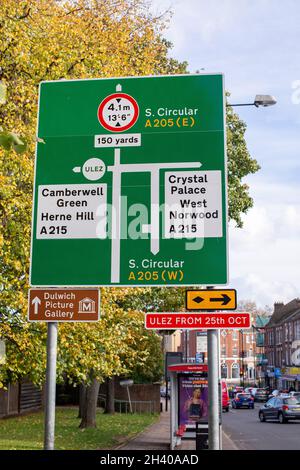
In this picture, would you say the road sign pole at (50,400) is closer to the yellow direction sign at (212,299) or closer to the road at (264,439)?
the yellow direction sign at (212,299)

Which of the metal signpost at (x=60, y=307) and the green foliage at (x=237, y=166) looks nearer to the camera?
the metal signpost at (x=60, y=307)

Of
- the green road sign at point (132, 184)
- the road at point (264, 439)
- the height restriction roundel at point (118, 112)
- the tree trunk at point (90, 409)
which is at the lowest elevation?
the road at point (264, 439)

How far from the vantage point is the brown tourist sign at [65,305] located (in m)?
6.91

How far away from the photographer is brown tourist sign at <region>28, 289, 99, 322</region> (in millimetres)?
6910

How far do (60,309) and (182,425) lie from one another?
14385 mm

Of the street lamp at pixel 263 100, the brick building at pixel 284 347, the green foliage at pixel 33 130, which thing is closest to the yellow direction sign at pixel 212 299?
the street lamp at pixel 263 100

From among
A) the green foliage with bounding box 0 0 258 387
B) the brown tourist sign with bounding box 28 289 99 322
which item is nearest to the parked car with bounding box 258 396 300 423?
the green foliage with bounding box 0 0 258 387

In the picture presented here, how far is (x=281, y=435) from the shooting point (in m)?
26.2

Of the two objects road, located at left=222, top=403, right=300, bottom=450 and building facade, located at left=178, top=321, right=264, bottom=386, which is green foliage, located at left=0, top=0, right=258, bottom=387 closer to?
road, located at left=222, top=403, right=300, bottom=450

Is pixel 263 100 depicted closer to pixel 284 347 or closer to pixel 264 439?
pixel 264 439

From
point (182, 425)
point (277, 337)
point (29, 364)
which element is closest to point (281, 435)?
point (182, 425)

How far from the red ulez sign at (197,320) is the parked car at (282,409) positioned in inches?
1195

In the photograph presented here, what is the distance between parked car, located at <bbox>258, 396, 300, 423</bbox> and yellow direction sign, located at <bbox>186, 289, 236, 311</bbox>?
30440 millimetres
